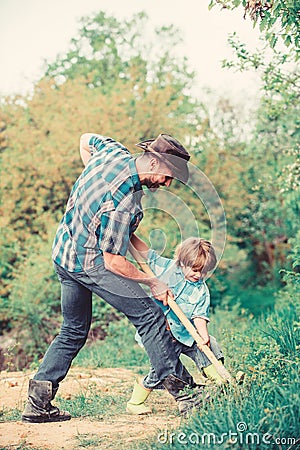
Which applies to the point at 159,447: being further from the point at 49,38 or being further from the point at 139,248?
the point at 49,38

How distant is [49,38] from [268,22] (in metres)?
9.39

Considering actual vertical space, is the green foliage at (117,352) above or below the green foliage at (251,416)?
below

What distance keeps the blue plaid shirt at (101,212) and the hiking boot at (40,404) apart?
2.66 feet

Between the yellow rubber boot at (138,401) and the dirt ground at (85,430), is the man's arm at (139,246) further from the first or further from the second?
the dirt ground at (85,430)

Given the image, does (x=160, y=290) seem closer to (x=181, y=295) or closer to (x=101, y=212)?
(x=181, y=295)

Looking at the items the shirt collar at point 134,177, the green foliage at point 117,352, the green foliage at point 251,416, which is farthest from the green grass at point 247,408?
the green foliage at point 117,352

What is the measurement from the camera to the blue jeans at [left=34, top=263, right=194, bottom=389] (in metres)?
4.09

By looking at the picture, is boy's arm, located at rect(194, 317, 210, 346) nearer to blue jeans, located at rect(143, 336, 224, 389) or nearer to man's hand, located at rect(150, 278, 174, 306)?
blue jeans, located at rect(143, 336, 224, 389)

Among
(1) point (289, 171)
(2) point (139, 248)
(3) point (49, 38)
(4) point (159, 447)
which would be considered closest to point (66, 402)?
(2) point (139, 248)

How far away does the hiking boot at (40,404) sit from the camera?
4.31 metres

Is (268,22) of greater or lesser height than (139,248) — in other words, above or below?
above

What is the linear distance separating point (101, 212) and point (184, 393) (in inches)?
49.8

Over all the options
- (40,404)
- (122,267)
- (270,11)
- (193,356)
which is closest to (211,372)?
(193,356)

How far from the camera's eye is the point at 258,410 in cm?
344
